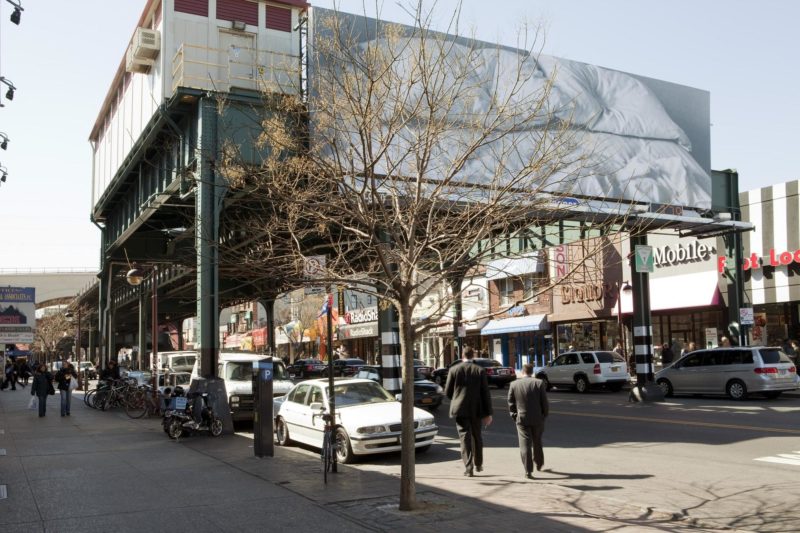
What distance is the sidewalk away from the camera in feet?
26.2

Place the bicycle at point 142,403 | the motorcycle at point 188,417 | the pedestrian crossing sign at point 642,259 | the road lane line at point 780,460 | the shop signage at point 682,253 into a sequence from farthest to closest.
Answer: the shop signage at point 682,253 → the pedestrian crossing sign at point 642,259 → the bicycle at point 142,403 → the motorcycle at point 188,417 → the road lane line at point 780,460

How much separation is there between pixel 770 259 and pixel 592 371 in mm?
9205

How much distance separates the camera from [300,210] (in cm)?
1080

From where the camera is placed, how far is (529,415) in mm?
10625

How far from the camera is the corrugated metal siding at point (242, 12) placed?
2373 centimetres

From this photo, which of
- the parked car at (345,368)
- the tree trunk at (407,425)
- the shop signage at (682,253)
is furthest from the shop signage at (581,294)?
the tree trunk at (407,425)

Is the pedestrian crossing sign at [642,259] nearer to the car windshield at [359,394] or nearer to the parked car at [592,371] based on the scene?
the parked car at [592,371]

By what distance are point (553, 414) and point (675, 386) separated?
7159mm

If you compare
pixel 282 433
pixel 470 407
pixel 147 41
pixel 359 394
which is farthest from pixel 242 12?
pixel 470 407

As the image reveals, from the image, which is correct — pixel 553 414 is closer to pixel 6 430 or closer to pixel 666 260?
pixel 6 430

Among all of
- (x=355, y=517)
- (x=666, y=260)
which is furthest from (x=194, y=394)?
(x=666, y=260)

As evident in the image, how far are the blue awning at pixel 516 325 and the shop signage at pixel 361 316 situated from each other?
45.8 ft

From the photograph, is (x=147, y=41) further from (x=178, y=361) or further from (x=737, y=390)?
(x=737, y=390)

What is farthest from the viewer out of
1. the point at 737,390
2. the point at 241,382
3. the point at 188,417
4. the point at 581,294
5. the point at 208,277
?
the point at 581,294
